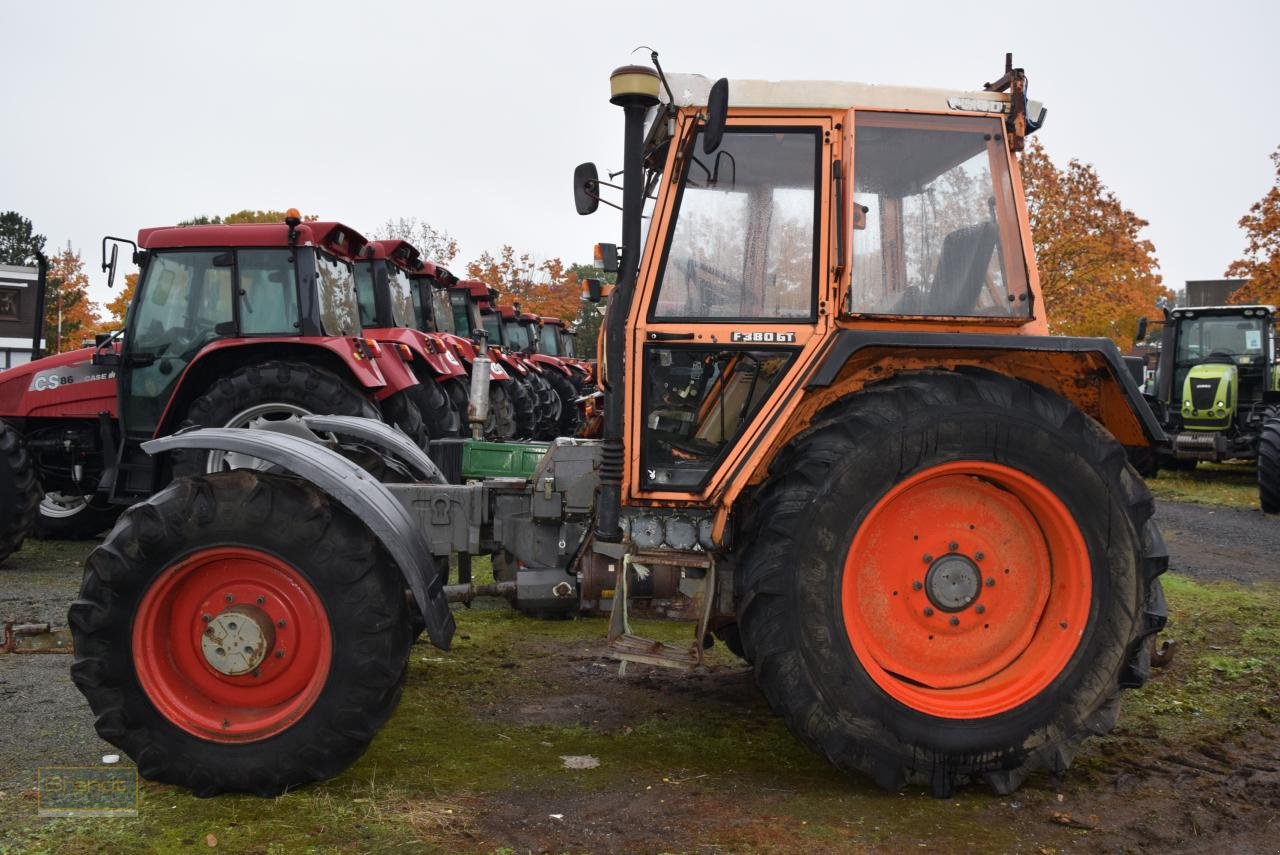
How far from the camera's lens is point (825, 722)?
3.37m

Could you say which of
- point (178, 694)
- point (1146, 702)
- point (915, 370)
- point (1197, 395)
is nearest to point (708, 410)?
point (915, 370)

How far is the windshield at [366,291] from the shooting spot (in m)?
11.2

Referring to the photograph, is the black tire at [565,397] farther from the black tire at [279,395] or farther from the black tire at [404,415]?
the black tire at [279,395]

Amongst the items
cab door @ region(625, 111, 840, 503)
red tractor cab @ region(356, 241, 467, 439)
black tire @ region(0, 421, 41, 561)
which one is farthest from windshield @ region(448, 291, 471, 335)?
cab door @ region(625, 111, 840, 503)

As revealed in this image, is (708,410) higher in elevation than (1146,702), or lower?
higher

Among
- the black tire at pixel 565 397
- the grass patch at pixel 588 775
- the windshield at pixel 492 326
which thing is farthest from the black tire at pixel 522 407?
the grass patch at pixel 588 775

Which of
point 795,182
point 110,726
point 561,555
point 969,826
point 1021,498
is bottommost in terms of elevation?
point 969,826

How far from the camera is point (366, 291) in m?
11.4

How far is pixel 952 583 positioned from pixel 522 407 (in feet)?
34.0

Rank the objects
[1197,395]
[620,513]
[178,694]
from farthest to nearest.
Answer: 1. [1197,395]
2. [620,513]
3. [178,694]

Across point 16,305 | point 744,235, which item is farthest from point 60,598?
point 16,305

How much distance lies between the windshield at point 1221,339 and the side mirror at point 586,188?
14421mm

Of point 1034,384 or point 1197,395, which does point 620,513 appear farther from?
point 1197,395

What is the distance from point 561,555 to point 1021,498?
1.80 m
